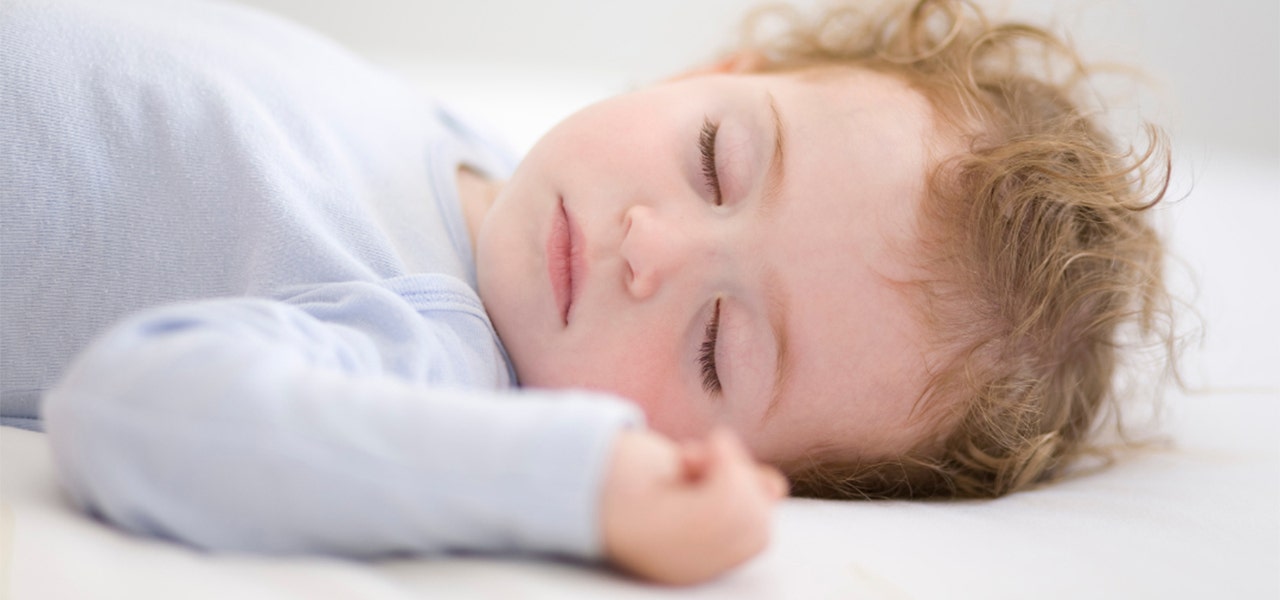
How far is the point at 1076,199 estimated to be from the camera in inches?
44.0

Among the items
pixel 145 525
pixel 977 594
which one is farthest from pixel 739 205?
pixel 145 525

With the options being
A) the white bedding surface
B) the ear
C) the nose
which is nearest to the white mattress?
the white bedding surface

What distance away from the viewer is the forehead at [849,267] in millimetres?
1018

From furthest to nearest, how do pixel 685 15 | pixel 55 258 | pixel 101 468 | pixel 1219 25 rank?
1. pixel 685 15
2. pixel 1219 25
3. pixel 55 258
4. pixel 101 468

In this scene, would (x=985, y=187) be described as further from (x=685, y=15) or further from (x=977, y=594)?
(x=685, y=15)

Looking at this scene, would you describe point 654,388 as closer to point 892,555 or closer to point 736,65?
point 892,555

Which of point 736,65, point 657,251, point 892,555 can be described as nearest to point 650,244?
point 657,251

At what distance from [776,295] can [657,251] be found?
120mm

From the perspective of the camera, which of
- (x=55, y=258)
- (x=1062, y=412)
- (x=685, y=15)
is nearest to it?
(x=55, y=258)

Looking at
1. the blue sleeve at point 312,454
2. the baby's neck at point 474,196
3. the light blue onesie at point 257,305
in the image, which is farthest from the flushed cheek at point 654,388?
the blue sleeve at point 312,454

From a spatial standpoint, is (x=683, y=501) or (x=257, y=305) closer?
(x=683, y=501)

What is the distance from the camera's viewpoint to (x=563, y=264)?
1066mm

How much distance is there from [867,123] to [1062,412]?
414 mm

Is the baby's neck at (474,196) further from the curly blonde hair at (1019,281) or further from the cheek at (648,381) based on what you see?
the curly blonde hair at (1019,281)
